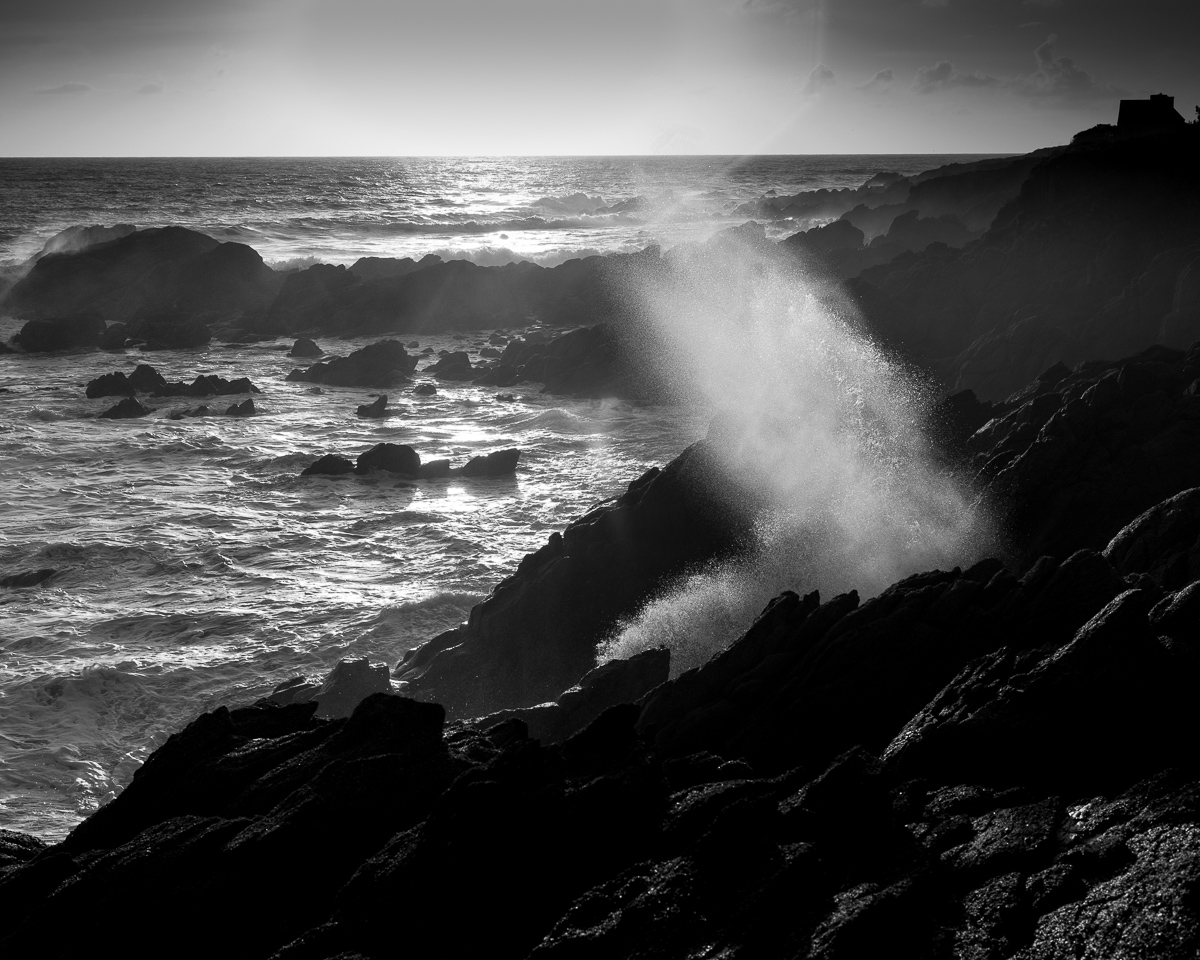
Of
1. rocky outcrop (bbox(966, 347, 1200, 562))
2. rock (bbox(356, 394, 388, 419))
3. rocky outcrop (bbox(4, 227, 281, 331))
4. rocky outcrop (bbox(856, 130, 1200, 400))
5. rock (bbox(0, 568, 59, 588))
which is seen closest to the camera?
rocky outcrop (bbox(966, 347, 1200, 562))

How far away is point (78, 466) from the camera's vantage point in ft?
95.7

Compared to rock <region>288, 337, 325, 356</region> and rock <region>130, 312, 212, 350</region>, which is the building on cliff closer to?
rock <region>288, 337, 325, 356</region>

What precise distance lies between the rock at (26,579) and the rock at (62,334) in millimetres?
32321

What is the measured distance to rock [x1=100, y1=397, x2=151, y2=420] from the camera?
1396 inches

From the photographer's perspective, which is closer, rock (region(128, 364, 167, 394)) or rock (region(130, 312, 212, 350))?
rock (region(128, 364, 167, 394))

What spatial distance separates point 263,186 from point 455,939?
13846cm

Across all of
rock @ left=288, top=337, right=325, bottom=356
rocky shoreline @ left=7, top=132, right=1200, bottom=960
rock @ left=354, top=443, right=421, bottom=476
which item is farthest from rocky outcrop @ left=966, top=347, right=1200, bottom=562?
rock @ left=288, top=337, right=325, bottom=356

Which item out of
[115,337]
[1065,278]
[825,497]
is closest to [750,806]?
[825,497]

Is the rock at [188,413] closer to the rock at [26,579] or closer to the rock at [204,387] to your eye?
the rock at [204,387]

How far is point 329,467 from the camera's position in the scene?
28859mm

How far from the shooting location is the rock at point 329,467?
2873 centimetres

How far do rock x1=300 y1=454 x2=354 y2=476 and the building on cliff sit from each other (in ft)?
109

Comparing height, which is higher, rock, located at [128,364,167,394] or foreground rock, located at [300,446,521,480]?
rock, located at [128,364,167,394]

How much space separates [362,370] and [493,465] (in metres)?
16.0
